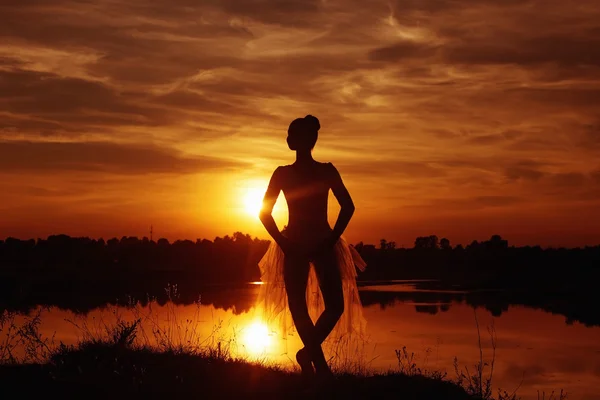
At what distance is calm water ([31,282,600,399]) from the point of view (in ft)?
47.2

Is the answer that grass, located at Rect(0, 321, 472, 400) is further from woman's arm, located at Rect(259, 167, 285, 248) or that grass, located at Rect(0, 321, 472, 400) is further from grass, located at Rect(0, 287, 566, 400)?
woman's arm, located at Rect(259, 167, 285, 248)

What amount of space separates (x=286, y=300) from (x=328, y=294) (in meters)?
1.04

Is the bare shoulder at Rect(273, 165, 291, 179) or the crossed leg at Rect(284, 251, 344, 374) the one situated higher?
the bare shoulder at Rect(273, 165, 291, 179)

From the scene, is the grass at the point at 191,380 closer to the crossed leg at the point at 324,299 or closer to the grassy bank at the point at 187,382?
the grassy bank at the point at 187,382

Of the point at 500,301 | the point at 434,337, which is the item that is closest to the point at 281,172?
the point at 434,337

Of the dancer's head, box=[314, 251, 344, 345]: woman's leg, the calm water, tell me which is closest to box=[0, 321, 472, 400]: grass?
box=[314, 251, 344, 345]: woman's leg

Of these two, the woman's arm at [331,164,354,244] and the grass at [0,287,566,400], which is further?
the woman's arm at [331,164,354,244]

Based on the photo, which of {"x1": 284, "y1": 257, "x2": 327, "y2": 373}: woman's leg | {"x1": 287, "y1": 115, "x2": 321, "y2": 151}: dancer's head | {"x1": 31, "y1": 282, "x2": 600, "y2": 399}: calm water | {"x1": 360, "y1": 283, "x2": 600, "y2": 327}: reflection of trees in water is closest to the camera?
{"x1": 284, "y1": 257, "x2": 327, "y2": 373}: woman's leg

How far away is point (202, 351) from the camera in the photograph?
31.7 ft

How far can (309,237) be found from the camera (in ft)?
26.3

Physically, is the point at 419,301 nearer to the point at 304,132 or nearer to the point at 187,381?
the point at 304,132

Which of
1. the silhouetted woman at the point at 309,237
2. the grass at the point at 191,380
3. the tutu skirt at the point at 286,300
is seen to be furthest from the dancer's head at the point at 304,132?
the grass at the point at 191,380

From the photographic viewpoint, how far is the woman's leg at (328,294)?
7.98m

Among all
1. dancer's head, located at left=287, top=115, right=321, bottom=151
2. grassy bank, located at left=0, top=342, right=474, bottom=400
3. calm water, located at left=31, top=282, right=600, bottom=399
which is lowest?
calm water, located at left=31, top=282, right=600, bottom=399
